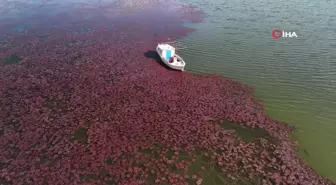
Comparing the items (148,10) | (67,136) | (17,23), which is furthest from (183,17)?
(67,136)

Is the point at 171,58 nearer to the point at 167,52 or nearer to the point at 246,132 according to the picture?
the point at 167,52

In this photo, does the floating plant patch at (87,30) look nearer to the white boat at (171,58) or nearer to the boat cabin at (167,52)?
the white boat at (171,58)

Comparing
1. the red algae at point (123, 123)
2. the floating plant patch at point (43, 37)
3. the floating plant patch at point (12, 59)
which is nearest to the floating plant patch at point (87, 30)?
the floating plant patch at point (43, 37)

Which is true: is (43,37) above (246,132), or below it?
above

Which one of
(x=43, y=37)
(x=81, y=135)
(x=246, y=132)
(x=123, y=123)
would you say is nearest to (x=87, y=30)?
(x=43, y=37)

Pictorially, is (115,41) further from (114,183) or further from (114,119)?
(114,183)

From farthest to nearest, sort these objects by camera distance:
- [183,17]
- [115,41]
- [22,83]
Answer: [183,17], [115,41], [22,83]
